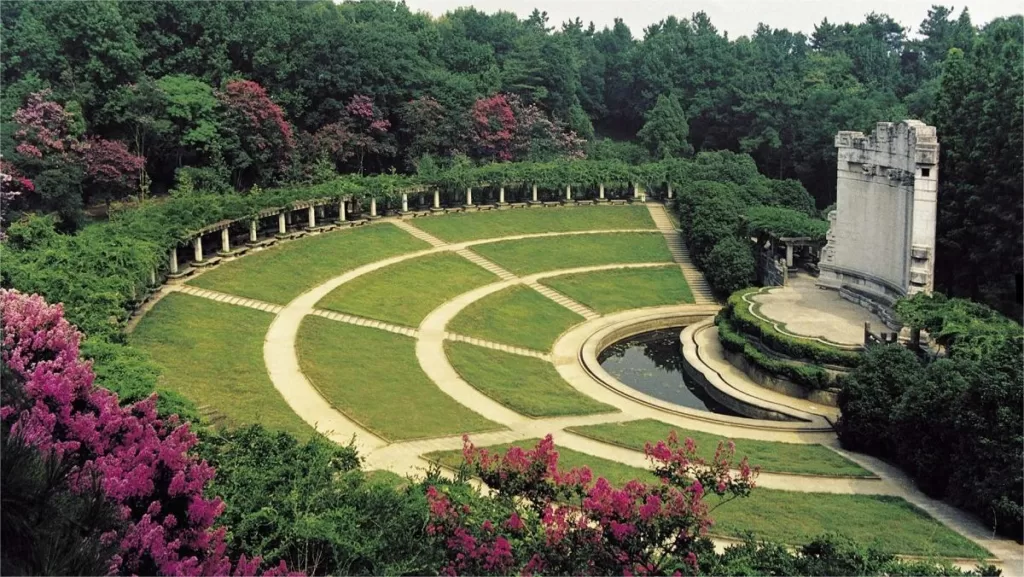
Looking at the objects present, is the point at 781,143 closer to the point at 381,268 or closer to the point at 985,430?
the point at 381,268

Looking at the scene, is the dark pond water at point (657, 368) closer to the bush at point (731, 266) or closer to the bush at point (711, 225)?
the bush at point (731, 266)

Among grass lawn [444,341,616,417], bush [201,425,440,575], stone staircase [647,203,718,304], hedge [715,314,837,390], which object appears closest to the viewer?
bush [201,425,440,575]

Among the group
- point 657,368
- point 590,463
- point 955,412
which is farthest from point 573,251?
point 955,412

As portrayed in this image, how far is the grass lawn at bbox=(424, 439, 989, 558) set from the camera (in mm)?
22727

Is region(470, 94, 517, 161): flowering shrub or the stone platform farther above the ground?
region(470, 94, 517, 161): flowering shrub

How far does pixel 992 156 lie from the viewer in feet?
139

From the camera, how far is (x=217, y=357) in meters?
35.5

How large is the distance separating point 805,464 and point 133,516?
20977 millimetres

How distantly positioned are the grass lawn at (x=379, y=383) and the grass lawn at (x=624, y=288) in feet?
45.4

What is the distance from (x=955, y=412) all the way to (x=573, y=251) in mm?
34565

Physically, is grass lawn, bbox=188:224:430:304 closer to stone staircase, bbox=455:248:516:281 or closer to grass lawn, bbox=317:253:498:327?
grass lawn, bbox=317:253:498:327

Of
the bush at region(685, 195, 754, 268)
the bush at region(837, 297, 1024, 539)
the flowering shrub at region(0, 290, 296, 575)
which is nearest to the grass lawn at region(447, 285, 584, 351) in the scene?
the bush at region(685, 195, 754, 268)

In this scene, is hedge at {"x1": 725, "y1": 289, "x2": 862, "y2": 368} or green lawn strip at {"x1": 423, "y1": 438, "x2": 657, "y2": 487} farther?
hedge at {"x1": 725, "y1": 289, "x2": 862, "y2": 368}

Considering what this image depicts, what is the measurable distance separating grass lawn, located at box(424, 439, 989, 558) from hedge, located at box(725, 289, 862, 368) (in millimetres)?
10898
